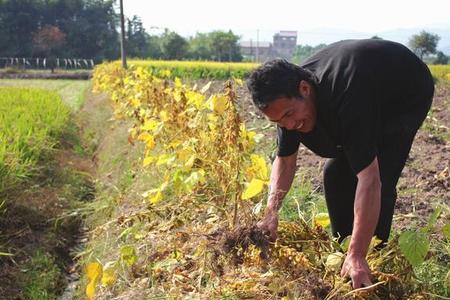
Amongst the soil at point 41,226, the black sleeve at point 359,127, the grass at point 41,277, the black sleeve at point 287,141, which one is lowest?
the grass at point 41,277

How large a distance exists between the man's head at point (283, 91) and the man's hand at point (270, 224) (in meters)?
0.51

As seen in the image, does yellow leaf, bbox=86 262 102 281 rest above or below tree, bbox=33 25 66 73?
below

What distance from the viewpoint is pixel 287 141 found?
7.48 ft

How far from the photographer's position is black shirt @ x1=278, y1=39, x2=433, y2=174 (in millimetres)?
1783

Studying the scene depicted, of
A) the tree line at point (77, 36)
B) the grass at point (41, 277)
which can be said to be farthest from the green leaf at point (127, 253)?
the tree line at point (77, 36)

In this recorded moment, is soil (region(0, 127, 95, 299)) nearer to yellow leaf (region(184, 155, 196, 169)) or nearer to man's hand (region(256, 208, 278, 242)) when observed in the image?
yellow leaf (region(184, 155, 196, 169))

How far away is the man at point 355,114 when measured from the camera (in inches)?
69.9

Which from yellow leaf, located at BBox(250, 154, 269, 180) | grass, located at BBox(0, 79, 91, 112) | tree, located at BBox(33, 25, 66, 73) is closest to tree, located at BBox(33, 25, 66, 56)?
tree, located at BBox(33, 25, 66, 73)

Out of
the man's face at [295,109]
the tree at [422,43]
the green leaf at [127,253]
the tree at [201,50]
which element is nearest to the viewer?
the man's face at [295,109]

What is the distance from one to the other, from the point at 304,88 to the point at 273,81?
13 cm

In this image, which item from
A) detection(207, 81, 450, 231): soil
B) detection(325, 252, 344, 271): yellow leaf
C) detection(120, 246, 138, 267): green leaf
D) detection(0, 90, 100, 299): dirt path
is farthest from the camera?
detection(0, 90, 100, 299): dirt path

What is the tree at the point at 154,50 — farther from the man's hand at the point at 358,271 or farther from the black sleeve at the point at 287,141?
the man's hand at the point at 358,271

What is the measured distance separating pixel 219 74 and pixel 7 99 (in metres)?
15.8

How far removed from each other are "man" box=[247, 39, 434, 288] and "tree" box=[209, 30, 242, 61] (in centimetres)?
4915
